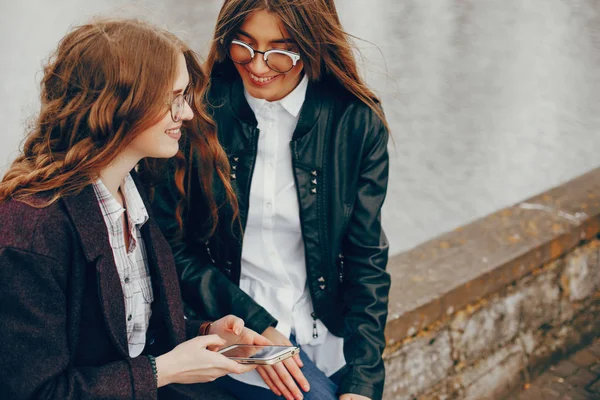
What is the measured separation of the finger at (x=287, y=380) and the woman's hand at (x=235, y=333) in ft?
0.25

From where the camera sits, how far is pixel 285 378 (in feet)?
7.25

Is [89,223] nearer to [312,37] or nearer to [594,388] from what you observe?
[312,37]

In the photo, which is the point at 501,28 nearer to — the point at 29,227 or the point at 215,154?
the point at 215,154

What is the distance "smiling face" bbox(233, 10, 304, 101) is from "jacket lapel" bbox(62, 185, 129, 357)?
0.66 metres

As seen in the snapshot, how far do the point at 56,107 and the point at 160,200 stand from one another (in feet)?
1.96

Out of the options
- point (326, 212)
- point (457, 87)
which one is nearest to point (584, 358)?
point (326, 212)

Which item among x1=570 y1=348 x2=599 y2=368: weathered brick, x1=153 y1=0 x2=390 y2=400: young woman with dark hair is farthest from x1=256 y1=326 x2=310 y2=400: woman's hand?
x1=570 y1=348 x2=599 y2=368: weathered brick

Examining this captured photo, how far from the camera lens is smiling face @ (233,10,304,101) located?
2230mm

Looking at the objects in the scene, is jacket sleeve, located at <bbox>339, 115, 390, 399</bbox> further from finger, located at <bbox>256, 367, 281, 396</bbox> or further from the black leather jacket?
finger, located at <bbox>256, 367, 281, 396</bbox>

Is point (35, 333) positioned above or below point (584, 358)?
above

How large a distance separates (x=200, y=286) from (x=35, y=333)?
0.73m

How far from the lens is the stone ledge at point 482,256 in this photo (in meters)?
2.99

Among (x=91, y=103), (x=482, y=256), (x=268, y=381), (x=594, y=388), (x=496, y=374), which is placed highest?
(x=91, y=103)

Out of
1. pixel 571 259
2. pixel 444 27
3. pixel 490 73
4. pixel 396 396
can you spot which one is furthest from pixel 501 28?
pixel 396 396
